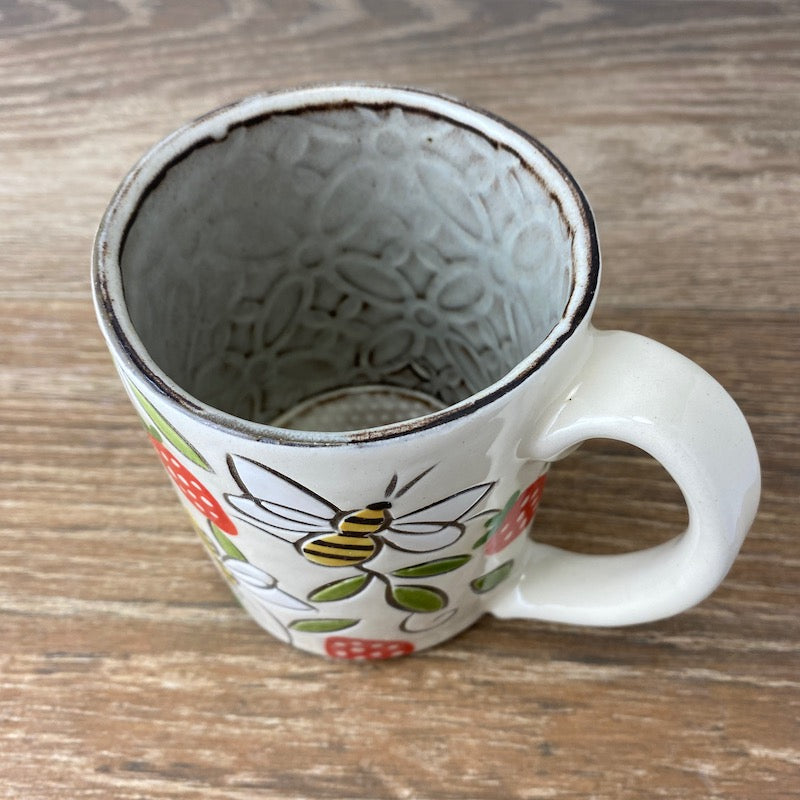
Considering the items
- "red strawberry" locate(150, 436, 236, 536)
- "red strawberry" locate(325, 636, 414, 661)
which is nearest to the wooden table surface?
"red strawberry" locate(325, 636, 414, 661)

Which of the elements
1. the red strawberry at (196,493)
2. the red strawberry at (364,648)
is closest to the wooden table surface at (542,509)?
the red strawberry at (364,648)

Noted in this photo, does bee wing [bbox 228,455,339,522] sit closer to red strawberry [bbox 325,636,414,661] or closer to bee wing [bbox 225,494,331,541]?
bee wing [bbox 225,494,331,541]

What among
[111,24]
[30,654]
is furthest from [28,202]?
[30,654]

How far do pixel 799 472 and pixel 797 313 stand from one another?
0.11 meters

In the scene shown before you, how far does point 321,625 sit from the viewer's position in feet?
1.25

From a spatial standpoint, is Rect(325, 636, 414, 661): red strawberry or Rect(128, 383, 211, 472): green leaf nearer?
Rect(128, 383, 211, 472): green leaf

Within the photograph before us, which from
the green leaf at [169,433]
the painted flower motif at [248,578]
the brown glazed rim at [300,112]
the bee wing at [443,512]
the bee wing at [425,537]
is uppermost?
the brown glazed rim at [300,112]

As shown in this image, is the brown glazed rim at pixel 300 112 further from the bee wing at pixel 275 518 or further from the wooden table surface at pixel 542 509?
the wooden table surface at pixel 542 509

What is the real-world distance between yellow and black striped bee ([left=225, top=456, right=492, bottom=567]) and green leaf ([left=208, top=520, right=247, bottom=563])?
0.10ft

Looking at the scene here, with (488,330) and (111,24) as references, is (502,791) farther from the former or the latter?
(111,24)

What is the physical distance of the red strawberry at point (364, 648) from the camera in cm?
39

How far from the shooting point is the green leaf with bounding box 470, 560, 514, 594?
38 cm

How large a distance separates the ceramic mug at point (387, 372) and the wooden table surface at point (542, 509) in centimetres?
4

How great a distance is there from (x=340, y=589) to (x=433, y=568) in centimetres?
4
